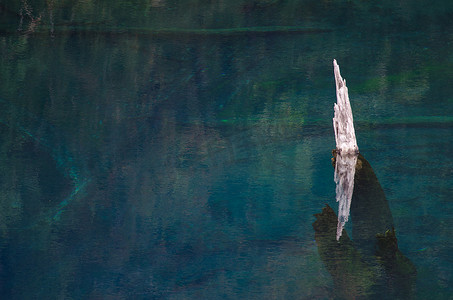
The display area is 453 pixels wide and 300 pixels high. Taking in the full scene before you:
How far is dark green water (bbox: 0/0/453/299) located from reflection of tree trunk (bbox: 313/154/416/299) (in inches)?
0.9

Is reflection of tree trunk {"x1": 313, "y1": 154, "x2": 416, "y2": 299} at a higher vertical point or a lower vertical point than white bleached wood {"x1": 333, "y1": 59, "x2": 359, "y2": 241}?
lower

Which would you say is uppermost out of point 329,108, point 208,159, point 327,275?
point 329,108

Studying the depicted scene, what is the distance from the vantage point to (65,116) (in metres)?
1.25

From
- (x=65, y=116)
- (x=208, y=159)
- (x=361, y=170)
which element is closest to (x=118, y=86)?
(x=65, y=116)

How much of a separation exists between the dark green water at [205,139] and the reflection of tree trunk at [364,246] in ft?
0.07

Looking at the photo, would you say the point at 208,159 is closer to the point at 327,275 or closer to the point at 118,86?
the point at 118,86

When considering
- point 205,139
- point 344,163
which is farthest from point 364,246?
point 205,139

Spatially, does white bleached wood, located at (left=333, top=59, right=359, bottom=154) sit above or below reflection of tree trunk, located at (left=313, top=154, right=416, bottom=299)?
above

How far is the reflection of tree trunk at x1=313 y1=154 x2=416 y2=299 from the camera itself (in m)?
1.17

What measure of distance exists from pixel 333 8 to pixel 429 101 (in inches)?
13.2

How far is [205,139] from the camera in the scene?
1.24 metres

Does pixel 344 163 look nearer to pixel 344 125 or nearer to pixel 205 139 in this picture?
pixel 344 125

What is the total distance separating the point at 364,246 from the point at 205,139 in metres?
0.47

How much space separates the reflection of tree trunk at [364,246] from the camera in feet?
3.84
